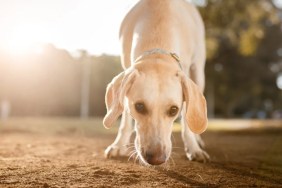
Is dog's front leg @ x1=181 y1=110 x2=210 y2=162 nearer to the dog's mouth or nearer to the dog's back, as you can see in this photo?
the dog's back

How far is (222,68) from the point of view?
45031mm

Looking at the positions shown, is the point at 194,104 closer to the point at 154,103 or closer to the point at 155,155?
the point at 154,103

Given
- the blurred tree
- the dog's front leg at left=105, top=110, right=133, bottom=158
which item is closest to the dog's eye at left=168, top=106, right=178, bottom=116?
the dog's front leg at left=105, top=110, right=133, bottom=158

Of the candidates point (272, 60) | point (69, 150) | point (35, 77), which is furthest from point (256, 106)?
point (69, 150)

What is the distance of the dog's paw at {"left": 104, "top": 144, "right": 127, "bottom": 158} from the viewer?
19.1 ft

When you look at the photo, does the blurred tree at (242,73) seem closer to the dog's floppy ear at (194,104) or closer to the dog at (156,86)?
the dog at (156,86)

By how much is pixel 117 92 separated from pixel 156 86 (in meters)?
0.56

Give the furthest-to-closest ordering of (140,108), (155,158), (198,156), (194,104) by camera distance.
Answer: (198,156) < (194,104) < (140,108) < (155,158)

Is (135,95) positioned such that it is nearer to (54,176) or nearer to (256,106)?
(54,176)

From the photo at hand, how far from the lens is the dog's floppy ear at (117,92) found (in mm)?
4277

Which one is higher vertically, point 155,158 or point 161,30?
point 161,30

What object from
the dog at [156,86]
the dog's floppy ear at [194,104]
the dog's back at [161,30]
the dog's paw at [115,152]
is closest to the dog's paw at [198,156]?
the dog at [156,86]

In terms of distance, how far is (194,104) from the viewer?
14.4ft

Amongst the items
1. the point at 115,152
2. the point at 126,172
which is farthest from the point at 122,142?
the point at 126,172
